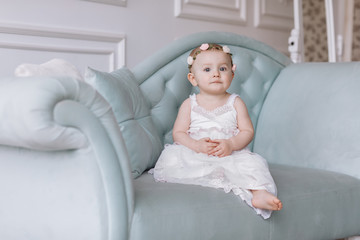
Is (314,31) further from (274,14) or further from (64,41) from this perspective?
(64,41)

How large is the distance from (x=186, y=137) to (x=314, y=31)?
6.77 ft

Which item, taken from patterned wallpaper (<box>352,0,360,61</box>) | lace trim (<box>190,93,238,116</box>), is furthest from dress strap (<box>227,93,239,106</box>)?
patterned wallpaper (<box>352,0,360,61</box>)

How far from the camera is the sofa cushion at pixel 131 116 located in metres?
1.72

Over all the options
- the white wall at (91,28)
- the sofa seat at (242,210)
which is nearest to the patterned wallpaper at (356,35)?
the white wall at (91,28)

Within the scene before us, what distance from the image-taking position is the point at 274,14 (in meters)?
3.37

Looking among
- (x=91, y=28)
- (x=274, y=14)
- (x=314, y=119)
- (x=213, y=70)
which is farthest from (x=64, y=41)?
(x=274, y=14)

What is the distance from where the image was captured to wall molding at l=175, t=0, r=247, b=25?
9.18ft

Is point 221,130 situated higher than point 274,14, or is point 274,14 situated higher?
point 274,14

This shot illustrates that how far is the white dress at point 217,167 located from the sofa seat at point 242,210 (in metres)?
0.05

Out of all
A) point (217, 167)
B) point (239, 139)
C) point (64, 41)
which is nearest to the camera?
point (217, 167)

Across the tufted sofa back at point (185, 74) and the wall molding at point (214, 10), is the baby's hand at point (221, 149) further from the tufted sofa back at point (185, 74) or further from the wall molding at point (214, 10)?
the wall molding at point (214, 10)

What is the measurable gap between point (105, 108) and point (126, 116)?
19.7 inches

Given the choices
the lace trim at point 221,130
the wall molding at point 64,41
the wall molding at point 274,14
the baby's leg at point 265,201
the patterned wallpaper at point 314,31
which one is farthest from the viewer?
the patterned wallpaper at point 314,31

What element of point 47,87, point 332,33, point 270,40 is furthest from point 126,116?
→ point 332,33
